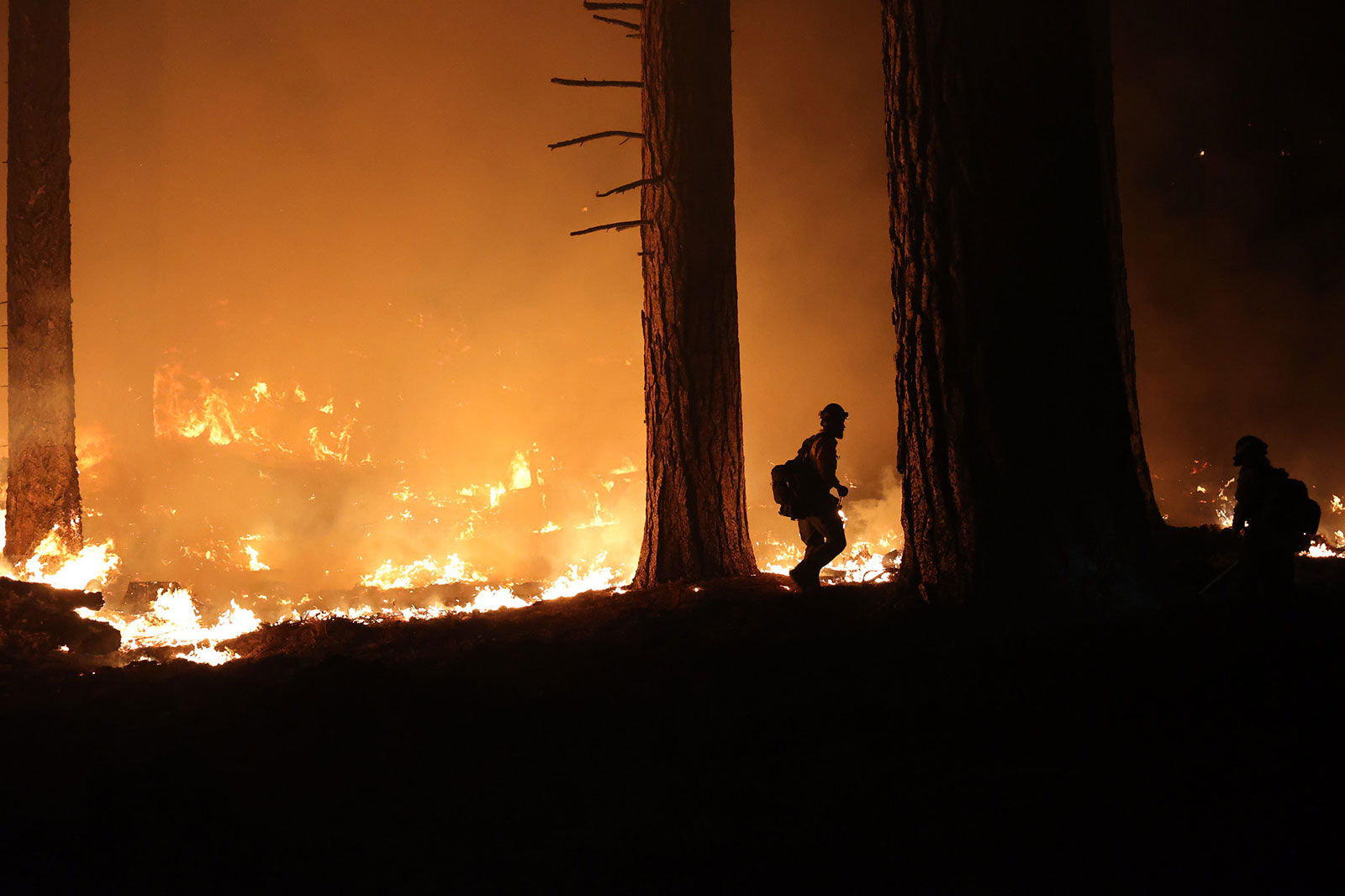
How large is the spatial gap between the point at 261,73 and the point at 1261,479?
14850 mm

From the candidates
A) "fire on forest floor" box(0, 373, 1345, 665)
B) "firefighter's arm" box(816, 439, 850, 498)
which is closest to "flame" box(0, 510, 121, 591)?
"fire on forest floor" box(0, 373, 1345, 665)

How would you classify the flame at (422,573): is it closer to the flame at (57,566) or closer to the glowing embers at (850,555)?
the flame at (57,566)

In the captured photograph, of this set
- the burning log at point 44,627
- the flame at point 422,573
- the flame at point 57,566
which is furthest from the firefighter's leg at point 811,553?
the flame at point 57,566

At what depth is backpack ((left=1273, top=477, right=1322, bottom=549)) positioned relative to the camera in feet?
14.7

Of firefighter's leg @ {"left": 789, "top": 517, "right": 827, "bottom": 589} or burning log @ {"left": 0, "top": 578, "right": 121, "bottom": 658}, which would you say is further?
firefighter's leg @ {"left": 789, "top": 517, "right": 827, "bottom": 589}

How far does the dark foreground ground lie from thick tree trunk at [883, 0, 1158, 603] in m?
0.39

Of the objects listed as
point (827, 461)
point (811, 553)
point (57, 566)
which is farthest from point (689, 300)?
point (57, 566)

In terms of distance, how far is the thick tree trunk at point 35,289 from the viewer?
10375mm

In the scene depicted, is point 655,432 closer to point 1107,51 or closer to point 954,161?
point 954,161

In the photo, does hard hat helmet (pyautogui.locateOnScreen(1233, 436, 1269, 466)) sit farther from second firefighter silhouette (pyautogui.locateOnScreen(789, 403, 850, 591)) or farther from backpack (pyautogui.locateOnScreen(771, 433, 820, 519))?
backpack (pyautogui.locateOnScreen(771, 433, 820, 519))

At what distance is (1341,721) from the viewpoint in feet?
9.21

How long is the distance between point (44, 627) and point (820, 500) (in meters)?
6.44

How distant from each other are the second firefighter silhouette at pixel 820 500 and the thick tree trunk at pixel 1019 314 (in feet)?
8.56

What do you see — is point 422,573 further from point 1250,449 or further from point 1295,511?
point 1295,511
